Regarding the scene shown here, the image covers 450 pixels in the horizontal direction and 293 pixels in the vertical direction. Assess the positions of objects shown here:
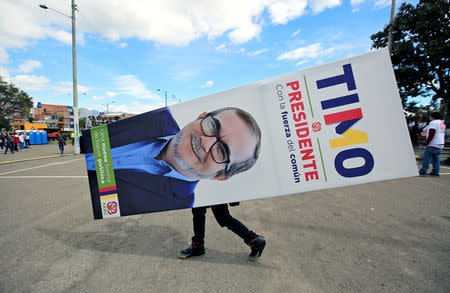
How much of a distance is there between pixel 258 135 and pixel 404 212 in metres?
3.37

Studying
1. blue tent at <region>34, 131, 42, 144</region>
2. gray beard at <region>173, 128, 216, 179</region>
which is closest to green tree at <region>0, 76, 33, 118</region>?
blue tent at <region>34, 131, 42, 144</region>

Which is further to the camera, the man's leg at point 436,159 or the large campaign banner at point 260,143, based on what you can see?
the man's leg at point 436,159

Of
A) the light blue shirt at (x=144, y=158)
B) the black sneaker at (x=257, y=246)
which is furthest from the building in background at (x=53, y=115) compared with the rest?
the black sneaker at (x=257, y=246)

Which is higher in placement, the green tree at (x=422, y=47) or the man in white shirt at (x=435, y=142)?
the green tree at (x=422, y=47)

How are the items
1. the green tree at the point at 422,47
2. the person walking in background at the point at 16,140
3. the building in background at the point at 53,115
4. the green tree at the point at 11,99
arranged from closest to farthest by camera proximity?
the green tree at the point at 422,47 → the person walking in background at the point at 16,140 → the green tree at the point at 11,99 → the building in background at the point at 53,115

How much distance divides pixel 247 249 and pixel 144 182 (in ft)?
5.08

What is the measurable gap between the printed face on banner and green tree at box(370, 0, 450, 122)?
18.9 meters

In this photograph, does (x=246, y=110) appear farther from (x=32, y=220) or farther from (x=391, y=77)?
(x=32, y=220)

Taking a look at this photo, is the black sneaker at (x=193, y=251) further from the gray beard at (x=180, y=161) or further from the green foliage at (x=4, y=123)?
the green foliage at (x=4, y=123)

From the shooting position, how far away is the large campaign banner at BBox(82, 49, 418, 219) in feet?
6.59

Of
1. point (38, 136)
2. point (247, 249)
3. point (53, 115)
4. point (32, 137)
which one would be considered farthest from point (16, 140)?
point (53, 115)

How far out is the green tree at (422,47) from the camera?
14312 mm

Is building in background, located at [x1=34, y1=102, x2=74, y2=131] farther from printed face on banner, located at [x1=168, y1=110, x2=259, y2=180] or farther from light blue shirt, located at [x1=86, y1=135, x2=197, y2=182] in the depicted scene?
printed face on banner, located at [x1=168, y1=110, x2=259, y2=180]

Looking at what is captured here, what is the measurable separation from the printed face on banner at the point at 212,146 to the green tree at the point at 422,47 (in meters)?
18.9
